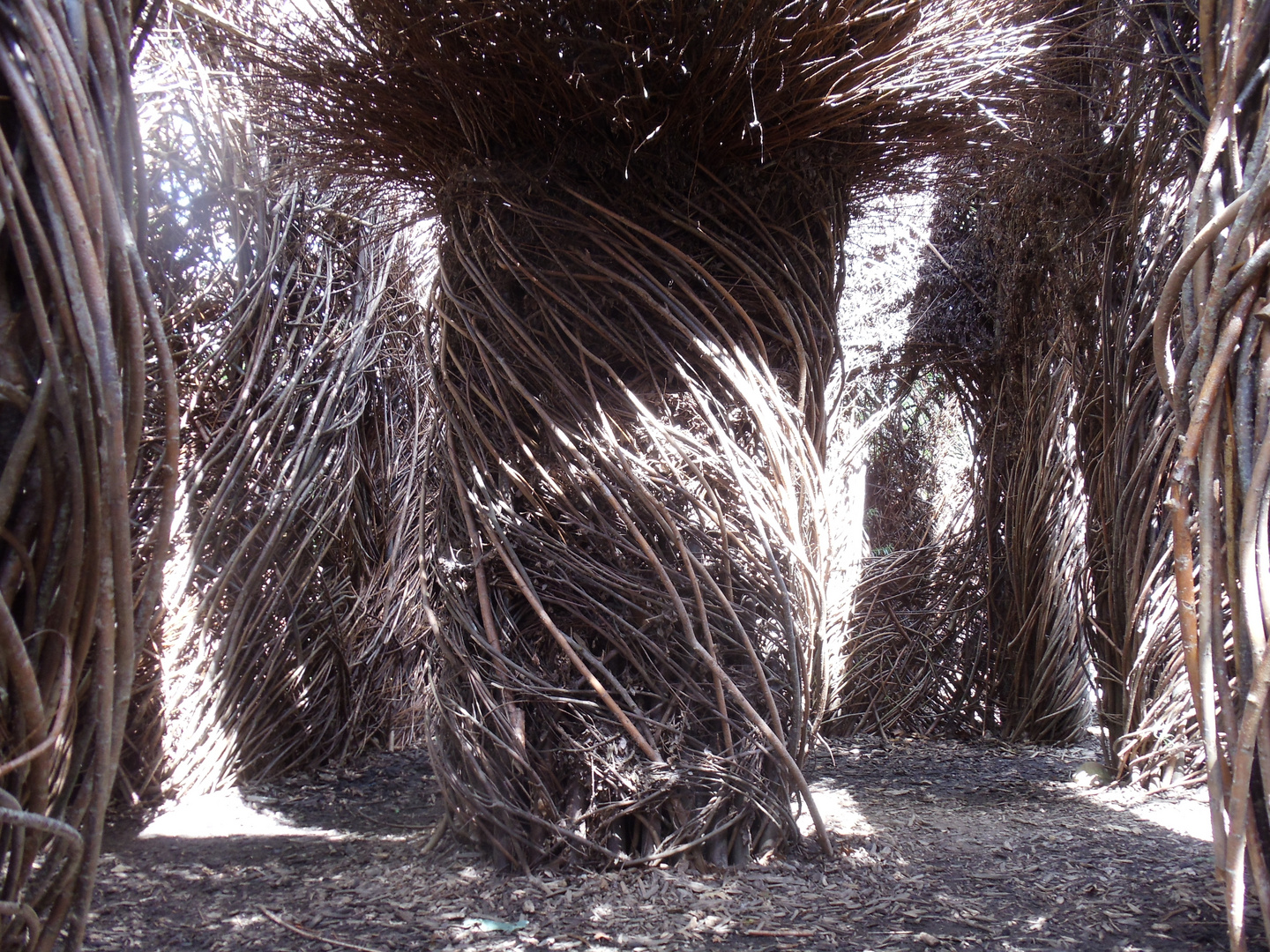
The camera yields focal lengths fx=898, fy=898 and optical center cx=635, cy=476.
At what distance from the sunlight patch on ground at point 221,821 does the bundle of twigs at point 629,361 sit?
0.79 metres

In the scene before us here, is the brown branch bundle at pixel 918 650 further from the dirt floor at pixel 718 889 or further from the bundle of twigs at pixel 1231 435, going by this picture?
the bundle of twigs at pixel 1231 435

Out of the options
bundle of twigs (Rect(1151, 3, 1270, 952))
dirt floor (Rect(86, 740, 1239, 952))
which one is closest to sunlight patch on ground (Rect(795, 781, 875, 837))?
dirt floor (Rect(86, 740, 1239, 952))

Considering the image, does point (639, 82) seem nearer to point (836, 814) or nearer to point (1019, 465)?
point (836, 814)

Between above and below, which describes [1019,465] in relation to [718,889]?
above

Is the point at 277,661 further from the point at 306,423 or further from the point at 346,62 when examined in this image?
the point at 346,62

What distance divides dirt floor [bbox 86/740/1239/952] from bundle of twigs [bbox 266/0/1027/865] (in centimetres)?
17

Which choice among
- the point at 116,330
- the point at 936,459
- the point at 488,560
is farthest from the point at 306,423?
the point at 936,459

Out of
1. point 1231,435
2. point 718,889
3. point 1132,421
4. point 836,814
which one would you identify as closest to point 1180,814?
point 836,814

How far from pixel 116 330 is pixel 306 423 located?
2663 mm

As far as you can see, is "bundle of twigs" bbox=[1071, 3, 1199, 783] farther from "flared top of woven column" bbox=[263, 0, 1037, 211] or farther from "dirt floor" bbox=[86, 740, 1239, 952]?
"flared top of woven column" bbox=[263, 0, 1037, 211]

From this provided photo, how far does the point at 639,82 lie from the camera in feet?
6.66

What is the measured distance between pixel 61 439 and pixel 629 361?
1613mm

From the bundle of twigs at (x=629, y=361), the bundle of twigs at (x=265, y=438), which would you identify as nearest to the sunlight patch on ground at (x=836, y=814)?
the bundle of twigs at (x=629, y=361)

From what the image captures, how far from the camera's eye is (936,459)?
16.9ft
